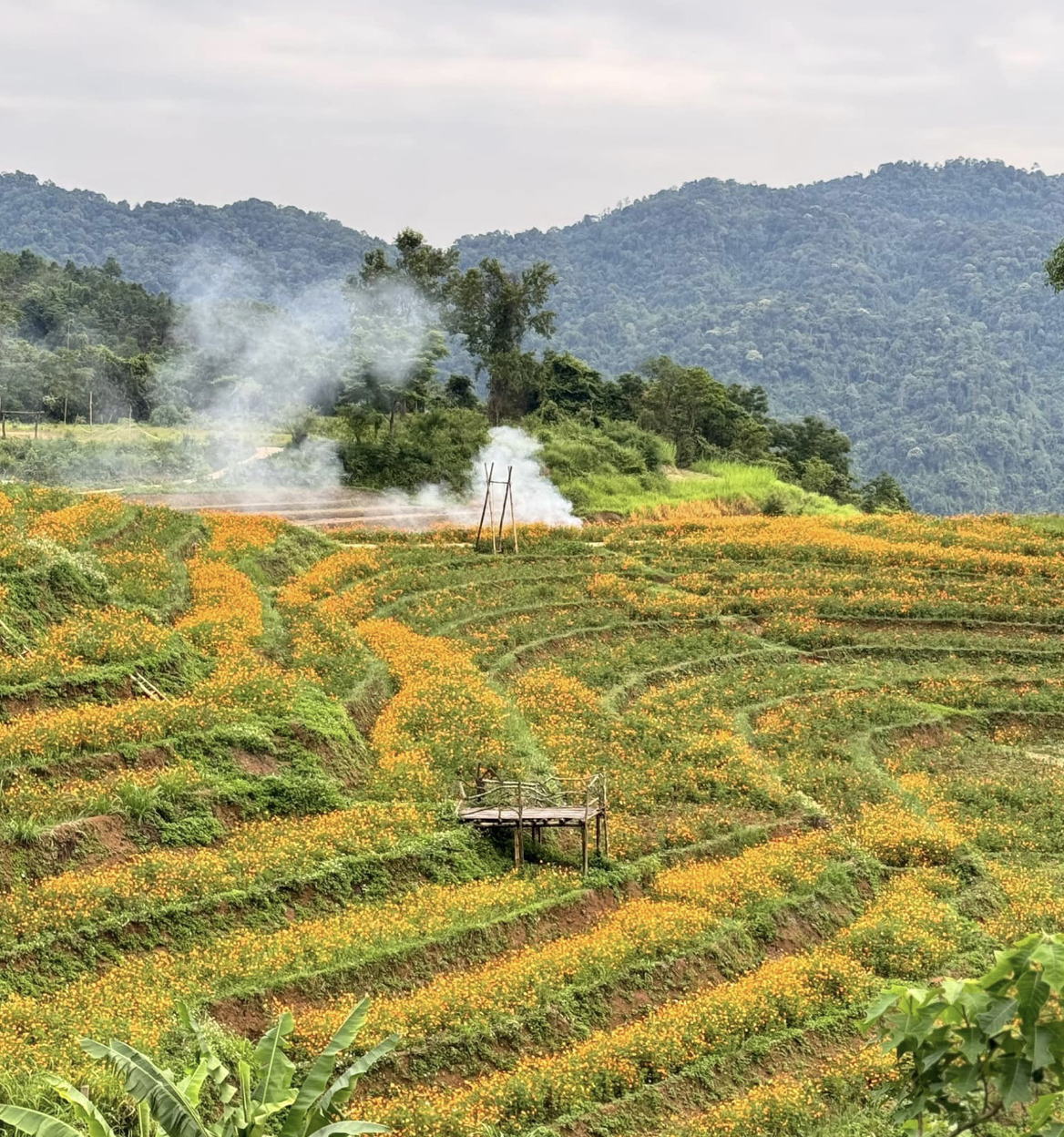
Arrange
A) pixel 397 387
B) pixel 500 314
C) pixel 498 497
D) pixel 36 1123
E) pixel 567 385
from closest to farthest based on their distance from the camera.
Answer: pixel 36 1123 < pixel 498 497 < pixel 397 387 < pixel 500 314 < pixel 567 385

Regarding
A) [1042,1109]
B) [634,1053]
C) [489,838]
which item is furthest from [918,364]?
[1042,1109]

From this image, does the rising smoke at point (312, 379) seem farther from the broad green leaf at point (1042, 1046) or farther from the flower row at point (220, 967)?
the broad green leaf at point (1042, 1046)

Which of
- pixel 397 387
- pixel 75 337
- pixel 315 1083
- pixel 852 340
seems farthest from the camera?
pixel 852 340

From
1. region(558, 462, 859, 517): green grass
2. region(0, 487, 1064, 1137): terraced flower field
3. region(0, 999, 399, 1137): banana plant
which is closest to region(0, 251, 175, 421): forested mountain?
region(558, 462, 859, 517): green grass

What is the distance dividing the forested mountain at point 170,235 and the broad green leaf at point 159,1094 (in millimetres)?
146262

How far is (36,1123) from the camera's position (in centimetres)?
1127

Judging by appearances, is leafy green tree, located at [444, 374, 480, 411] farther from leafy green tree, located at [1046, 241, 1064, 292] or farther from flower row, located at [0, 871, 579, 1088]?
flower row, located at [0, 871, 579, 1088]

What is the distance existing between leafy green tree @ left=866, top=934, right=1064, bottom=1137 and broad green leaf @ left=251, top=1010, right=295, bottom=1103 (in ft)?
20.4

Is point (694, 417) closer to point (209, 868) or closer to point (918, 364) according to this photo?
point (209, 868)

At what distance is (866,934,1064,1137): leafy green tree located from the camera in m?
8.39

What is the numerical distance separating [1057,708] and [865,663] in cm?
557

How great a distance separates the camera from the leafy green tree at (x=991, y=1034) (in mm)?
8391

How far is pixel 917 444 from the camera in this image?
134 m

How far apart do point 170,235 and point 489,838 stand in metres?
167
